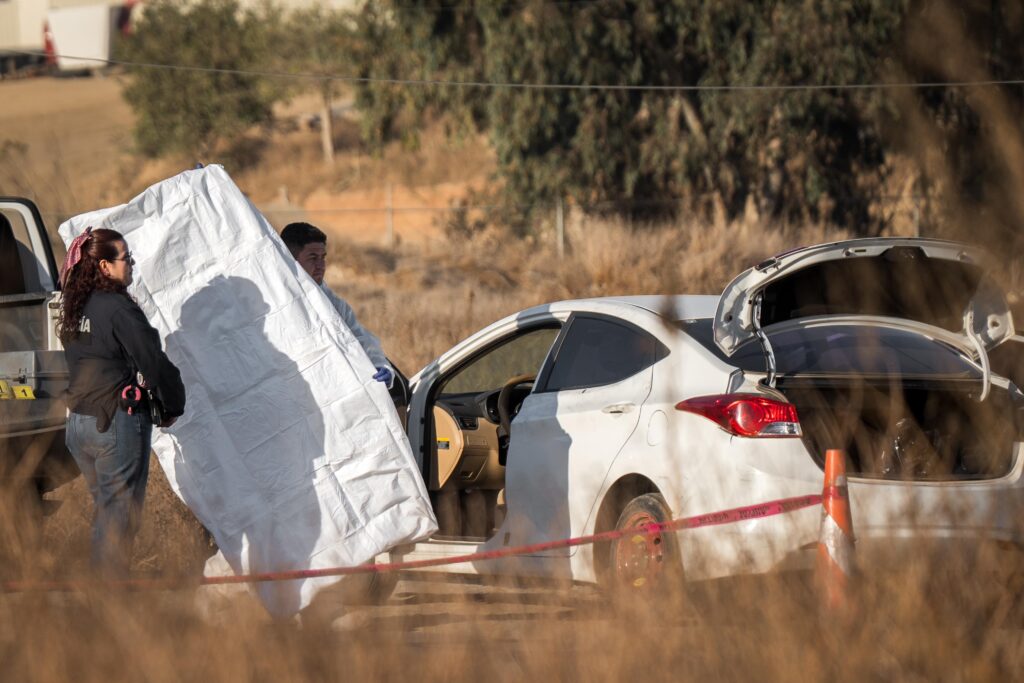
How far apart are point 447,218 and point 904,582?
28.8 meters

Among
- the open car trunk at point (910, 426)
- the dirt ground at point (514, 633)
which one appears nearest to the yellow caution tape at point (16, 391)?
the dirt ground at point (514, 633)

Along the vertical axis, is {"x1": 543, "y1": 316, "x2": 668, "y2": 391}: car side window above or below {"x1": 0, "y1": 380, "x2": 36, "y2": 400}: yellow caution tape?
above

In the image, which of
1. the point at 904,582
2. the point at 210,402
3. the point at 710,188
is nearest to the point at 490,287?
the point at 710,188

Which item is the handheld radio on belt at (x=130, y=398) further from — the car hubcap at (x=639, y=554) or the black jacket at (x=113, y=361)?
the car hubcap at (x=639, y=554)

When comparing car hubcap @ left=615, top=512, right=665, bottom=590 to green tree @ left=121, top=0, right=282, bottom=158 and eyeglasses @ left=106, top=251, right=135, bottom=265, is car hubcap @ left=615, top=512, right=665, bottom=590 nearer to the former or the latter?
eyeglasses @ left=106, top=251, right=135, bottom=265

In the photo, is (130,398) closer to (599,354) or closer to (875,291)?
(599,354)

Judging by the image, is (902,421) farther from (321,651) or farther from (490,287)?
(490,287)

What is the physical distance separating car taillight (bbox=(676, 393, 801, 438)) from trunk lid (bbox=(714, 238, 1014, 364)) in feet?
1.03

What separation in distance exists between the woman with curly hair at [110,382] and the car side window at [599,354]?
1.94m

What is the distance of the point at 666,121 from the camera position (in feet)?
98.1

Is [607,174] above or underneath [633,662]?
underneath

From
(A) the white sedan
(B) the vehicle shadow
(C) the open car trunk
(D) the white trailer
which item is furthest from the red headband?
(D) the white trailer

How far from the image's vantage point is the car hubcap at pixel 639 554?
6.24 m

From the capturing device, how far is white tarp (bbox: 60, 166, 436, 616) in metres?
6.34
